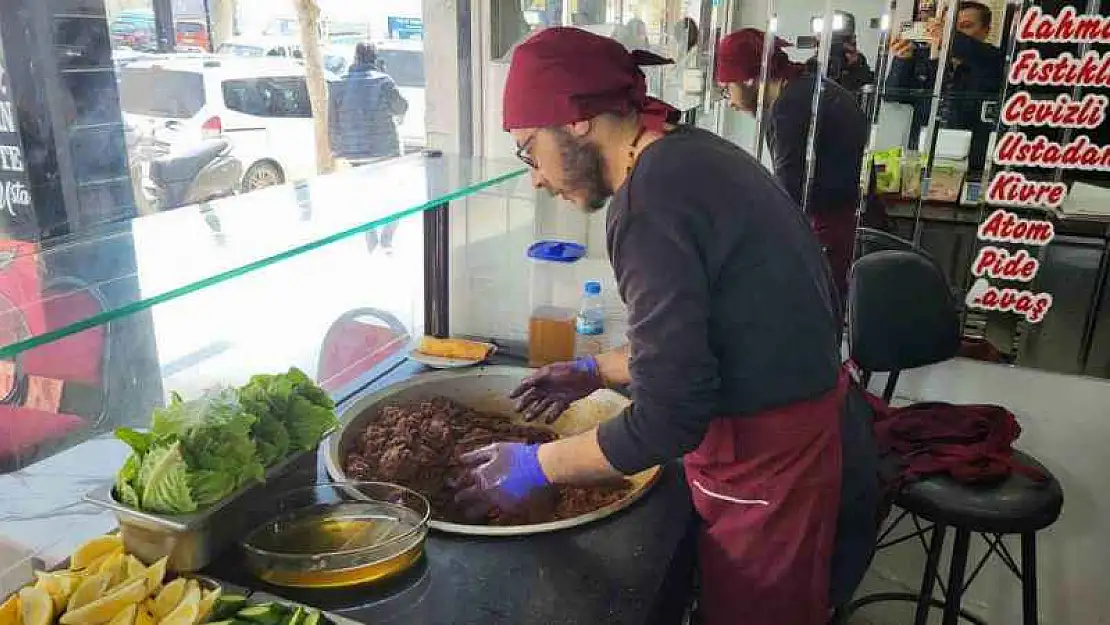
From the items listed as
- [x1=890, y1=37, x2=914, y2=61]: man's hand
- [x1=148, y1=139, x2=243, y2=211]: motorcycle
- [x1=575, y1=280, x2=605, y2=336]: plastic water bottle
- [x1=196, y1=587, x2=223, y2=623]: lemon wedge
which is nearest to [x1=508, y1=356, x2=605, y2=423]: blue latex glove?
[x1=575, y1=280, x2=605, y2=336]: plastic water bottle

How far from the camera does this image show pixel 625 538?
1.19 m

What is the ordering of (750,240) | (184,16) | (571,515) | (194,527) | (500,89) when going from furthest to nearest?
(500,89), (184,16), (571,515), (750,240), (194,527)

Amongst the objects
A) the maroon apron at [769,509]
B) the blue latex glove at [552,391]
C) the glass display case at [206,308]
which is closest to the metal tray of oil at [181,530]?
the glass display case at [206,308]

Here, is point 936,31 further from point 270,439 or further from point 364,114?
point 270,439

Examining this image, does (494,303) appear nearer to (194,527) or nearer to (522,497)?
(522,497)

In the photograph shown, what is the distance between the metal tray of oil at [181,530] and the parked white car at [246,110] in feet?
4.15

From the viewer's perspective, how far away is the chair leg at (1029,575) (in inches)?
67.7

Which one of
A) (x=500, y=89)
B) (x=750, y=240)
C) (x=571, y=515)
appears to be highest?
(x=500, y=89)

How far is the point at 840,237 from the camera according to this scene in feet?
7.89

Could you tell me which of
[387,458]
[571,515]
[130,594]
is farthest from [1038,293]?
[130,594]

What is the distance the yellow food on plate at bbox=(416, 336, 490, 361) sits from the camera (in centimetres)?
181

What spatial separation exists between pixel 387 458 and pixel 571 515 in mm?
338

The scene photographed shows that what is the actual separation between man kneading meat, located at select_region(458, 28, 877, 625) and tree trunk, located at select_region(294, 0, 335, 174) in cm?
137

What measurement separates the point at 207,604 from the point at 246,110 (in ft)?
7.14
